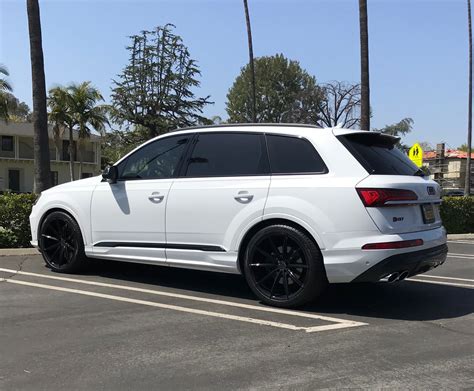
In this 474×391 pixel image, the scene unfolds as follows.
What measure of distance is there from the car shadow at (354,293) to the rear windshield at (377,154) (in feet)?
4.76

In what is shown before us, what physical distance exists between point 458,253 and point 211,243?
708 centimetres

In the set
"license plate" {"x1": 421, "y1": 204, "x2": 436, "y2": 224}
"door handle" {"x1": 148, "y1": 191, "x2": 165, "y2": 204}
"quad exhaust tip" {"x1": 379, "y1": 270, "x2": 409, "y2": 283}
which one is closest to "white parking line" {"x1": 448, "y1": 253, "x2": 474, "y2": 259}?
"license plate" {"x1": 421, "y1": 204, "x2": 436, "y2": 224}

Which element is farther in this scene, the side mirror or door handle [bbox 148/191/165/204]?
the side mirror

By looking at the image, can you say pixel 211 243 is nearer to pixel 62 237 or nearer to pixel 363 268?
pixel 363 268

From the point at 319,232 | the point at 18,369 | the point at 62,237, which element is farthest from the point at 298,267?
the point at 62,237

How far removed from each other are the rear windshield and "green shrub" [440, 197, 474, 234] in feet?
35.2

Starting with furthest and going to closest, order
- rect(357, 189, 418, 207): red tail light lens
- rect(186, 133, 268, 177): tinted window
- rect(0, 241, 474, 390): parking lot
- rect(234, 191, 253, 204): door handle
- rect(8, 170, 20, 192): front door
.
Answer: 1. rect(8, 170, 20, 192): front door
2. rect(186, 133, 268, 177): tinted window
3. rect(234, 191, 253, 204): door handle
4. rect(357, 189, 418, 207): red tail light lens
5. rect(0, 241, 474, 390): parking lot

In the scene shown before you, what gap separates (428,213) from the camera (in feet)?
18.8

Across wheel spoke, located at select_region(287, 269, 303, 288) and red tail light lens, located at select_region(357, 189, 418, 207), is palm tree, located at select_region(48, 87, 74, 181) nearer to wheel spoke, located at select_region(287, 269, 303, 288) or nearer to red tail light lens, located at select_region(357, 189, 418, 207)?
wheel spoke, located at select_region(287, 269, 303, 288)

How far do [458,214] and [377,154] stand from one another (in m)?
11.7

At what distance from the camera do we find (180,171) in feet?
20.8

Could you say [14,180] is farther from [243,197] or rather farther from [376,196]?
[376,196]

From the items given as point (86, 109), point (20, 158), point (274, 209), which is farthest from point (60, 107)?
point (274, 209)

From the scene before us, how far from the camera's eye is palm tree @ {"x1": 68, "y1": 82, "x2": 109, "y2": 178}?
1547 inches
